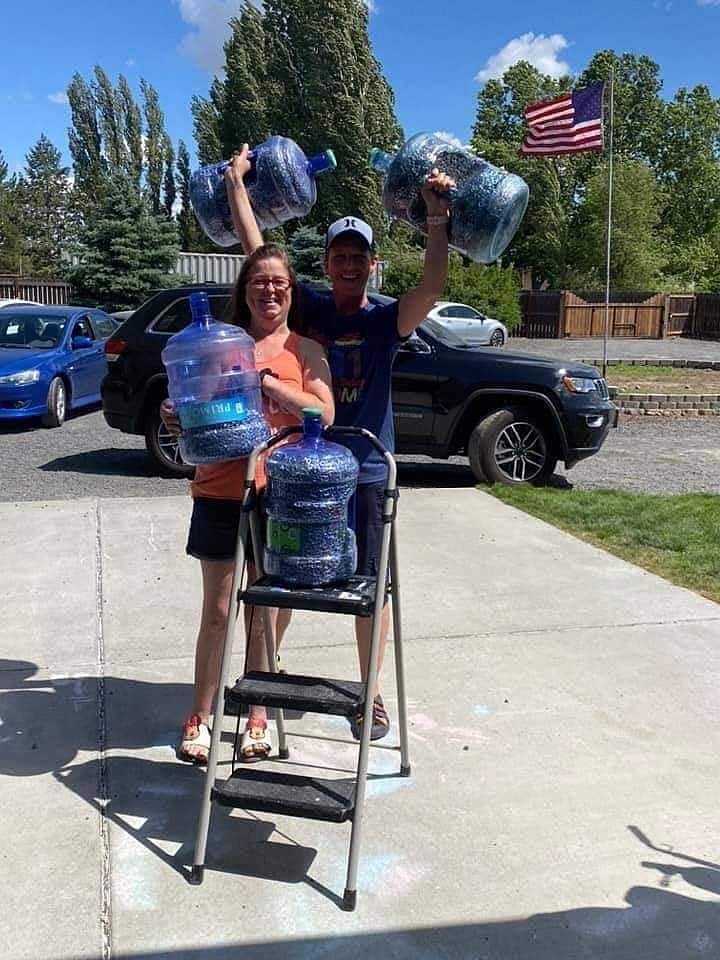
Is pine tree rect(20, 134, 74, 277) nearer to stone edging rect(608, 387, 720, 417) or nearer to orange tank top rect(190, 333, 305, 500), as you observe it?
stone edging rect(608, 387, 720, 417)

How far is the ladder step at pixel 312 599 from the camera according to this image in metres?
2.75

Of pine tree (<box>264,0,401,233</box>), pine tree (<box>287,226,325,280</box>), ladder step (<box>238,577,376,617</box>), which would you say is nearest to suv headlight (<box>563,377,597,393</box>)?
ladder step (<box>238,577,376,617</box>)

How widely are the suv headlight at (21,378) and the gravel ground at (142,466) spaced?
0.66m

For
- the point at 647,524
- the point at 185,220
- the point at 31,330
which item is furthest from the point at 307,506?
the point at 185,220

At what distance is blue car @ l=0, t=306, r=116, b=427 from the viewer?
11.4 m

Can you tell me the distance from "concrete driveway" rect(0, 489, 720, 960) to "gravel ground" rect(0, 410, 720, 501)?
3.01 metres

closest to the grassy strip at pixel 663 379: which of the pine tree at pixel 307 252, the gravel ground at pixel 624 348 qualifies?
the gravel ground at pixel 624 348

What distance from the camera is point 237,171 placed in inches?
133

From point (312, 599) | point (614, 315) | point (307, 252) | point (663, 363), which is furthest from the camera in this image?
point (614, 315)

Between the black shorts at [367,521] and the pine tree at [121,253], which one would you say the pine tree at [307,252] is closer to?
the pine tree at [121,253]

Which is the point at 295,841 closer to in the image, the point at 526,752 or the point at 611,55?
the point at 526,752

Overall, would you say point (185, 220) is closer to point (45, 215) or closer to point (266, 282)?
point (45, 215)

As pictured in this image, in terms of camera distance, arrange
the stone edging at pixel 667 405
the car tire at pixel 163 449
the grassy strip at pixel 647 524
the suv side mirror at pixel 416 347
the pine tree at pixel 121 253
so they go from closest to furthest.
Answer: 1. the grassy strip at pixel 647 524
2. the suv side mirror at pixel 416 347
3. the car tire at pixel 163 449
4. the stone edging at pixel 667 405
5. the pine tree at pixel 121 253

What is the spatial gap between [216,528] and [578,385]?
231 inches
